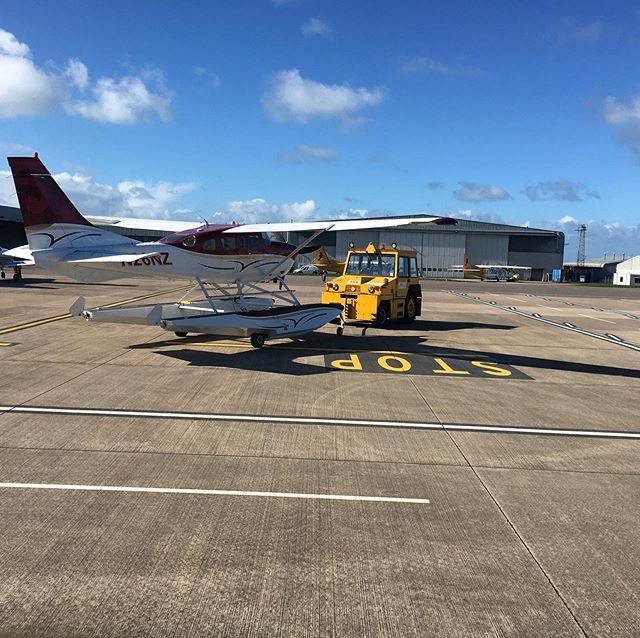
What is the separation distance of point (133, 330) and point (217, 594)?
13767mm

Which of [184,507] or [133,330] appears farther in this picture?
[133,330]

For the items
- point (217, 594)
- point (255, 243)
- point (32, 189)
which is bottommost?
point (217, 594)

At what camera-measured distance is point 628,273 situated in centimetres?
9431

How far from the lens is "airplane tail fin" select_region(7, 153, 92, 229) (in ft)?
39.7

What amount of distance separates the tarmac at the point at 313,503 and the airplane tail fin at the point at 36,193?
11.0ft

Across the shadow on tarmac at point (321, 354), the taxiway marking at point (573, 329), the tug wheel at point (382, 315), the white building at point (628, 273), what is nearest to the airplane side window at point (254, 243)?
the shadow on tarmac at point (321, 354)

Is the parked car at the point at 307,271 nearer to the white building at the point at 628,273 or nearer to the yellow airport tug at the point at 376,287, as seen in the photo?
the white building at the point at 628,273

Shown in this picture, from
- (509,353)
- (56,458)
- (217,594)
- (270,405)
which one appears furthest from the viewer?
(509,353)

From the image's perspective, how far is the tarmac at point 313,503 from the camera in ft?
11.8

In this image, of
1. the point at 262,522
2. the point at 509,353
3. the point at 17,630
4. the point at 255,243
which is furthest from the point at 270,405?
the point at 509,353

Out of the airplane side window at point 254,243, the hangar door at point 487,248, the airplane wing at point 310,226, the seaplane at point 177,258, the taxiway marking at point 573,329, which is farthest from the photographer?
the hangar door at point 487,248

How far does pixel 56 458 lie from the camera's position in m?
5.99

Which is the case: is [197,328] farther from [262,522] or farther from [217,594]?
[217,594]

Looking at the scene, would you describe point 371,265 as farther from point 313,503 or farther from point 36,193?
point 313,503
